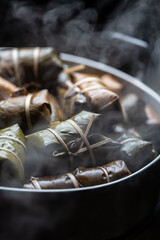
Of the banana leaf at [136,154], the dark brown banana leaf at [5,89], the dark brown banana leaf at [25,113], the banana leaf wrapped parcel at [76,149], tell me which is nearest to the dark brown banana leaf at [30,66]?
the dark brown banana leaf at [5,89]

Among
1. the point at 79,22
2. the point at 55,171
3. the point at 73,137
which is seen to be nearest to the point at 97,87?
the point at 73,137

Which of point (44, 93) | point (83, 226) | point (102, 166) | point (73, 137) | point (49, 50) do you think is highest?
point (49, 50)

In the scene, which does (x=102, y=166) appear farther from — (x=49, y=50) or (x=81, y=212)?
(x=49, y=50)

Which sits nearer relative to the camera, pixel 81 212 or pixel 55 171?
pixel 81 212

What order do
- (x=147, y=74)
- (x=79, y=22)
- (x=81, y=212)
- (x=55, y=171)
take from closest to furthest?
(x=81, y=212) < (x=55, y=171) < (x=79, y=22) < (x=147, y=74)

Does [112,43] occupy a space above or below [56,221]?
above

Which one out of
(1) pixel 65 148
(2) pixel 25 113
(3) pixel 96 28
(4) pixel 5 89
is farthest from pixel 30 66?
(3) pixel 96 28

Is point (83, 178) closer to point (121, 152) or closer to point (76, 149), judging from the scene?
point (76, 149)

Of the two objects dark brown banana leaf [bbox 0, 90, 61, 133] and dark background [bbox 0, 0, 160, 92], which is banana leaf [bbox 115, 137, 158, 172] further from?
dark background [bbox 0, 0, 160, 92]
